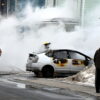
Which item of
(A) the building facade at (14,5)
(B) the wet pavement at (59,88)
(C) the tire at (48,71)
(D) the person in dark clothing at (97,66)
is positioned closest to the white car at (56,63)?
(C) the tire at (48,71)

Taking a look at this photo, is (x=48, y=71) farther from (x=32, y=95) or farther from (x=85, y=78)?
(x=32, y=95)

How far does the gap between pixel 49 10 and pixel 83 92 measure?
59.1 ft

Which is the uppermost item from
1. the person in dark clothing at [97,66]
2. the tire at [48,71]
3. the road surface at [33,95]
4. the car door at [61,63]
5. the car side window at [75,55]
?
the person in dark clothing at [97,66]

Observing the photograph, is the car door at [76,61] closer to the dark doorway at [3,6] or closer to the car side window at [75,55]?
the car side window at [75,55]

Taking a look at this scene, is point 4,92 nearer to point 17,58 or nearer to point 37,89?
point 37,89

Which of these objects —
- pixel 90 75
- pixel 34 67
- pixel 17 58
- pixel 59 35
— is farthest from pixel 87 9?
pixel 90 75

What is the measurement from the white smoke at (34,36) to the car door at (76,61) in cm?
284

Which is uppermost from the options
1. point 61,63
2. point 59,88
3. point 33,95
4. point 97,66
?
point 97,66

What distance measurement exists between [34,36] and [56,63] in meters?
8.31

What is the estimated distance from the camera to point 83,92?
17859 mm

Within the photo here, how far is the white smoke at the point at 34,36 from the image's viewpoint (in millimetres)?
29297

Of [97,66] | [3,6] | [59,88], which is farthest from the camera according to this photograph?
[3,6]

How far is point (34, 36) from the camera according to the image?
32.8 meters

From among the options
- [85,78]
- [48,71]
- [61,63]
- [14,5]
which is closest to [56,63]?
[61,63]
